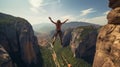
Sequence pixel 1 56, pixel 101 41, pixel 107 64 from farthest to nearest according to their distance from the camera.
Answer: pixel 1 56 < pixel 101 41 < pixel 107 64

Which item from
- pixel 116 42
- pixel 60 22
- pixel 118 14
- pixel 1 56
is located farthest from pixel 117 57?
pixel 1 56

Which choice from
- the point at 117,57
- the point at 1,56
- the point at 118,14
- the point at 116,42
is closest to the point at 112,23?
the point at 118,14

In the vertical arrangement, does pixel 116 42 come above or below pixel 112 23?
below

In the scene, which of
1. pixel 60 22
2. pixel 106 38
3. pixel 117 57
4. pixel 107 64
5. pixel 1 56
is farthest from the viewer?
pixel 1 56

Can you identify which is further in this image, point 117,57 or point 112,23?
point 112,23

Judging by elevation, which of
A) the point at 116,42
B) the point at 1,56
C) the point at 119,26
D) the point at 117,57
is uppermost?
the point at 119,26

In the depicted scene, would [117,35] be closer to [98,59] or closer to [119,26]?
[119,26]

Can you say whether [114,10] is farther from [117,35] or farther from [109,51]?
[109,51]
